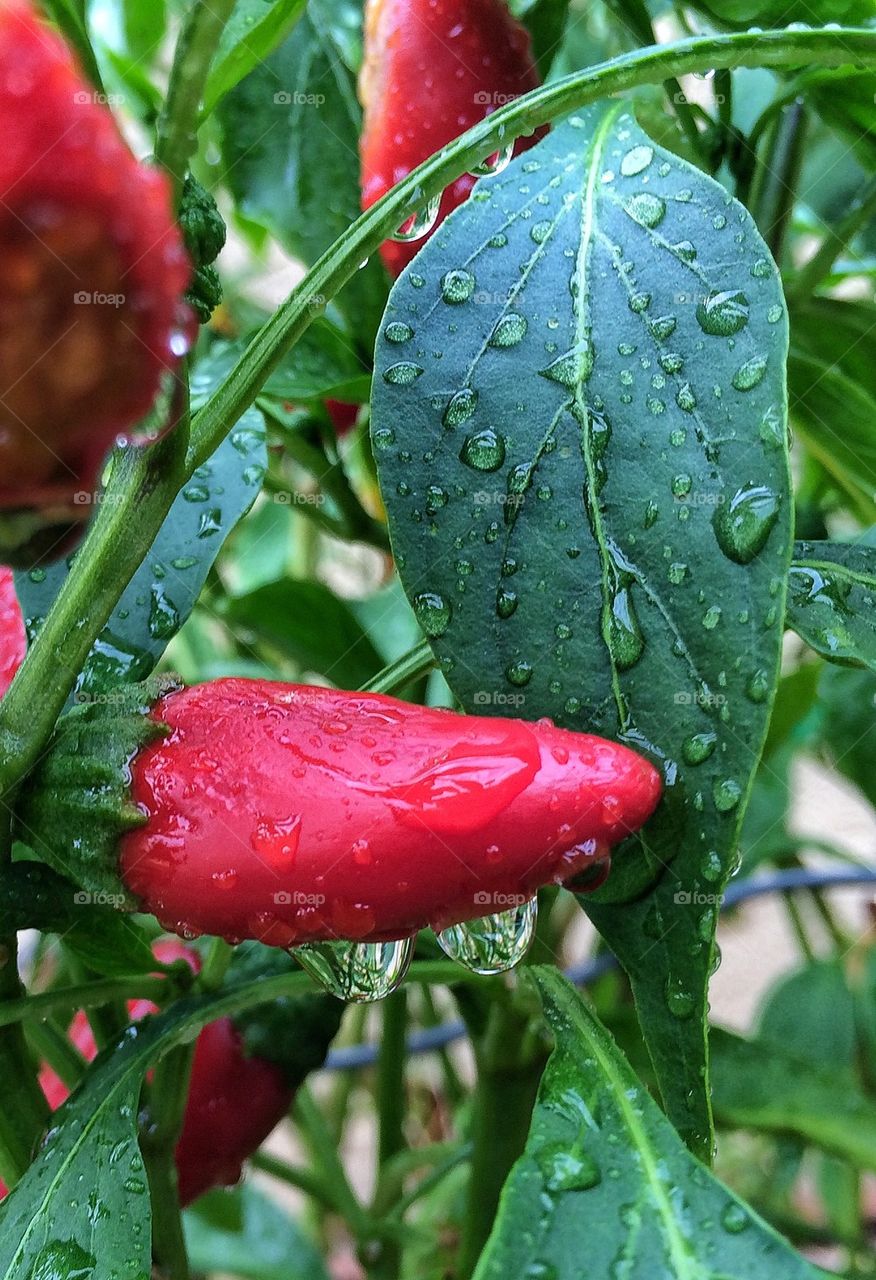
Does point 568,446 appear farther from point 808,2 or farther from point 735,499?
point 808,2

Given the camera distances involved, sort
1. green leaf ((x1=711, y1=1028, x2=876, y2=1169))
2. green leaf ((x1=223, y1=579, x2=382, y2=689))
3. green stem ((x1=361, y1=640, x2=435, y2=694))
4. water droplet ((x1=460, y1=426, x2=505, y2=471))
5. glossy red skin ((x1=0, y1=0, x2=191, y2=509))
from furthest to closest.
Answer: green leaf ((x1=223, y1=579, x2=382, y2=689)) → green leaf ((x1=711, y1=1028, x2=876, y2=1169)) → green stem ((x1=361, y1=640, x2=435, y2=694)) → water droplet ((x1=460, y1=426, x2=505, y2=471)) → glossy red skin ((x1=0, y1=0, x2=191, y2=509))

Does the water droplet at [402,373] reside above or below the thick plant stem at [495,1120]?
above

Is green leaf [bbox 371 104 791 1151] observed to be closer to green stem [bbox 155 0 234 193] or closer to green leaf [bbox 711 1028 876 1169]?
green stem [bbox 155 0 234 193]

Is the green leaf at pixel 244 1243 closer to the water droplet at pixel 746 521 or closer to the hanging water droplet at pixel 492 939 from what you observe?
the hanging water droplet at pixel 492 939

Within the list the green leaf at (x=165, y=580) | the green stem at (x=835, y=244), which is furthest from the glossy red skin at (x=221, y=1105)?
the green stem at (x=835, y=244)

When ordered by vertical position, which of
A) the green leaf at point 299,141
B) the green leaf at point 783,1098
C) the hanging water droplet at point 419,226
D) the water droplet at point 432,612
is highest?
the green leaf at point 299,141

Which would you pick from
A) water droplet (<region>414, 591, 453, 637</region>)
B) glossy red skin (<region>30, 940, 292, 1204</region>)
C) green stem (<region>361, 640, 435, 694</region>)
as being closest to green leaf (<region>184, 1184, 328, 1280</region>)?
glossy red skin (<region>30, 940, 292, 1204</region>)

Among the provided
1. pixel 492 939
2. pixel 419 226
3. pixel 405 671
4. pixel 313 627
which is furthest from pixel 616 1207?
pixel 313 627
